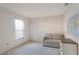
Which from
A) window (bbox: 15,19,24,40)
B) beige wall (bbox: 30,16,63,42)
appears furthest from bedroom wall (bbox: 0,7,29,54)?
beige wall (bbox: 30,16,63,42)

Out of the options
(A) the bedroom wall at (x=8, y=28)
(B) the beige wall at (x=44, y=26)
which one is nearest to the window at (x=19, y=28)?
(A) the bedroom wall at (x=8, y=28)

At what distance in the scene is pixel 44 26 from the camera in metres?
2.63

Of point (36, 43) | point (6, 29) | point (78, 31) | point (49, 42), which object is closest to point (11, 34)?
point (6, 29)

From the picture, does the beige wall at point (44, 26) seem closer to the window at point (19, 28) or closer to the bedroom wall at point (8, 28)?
the bedroom wall at point (8, 28)

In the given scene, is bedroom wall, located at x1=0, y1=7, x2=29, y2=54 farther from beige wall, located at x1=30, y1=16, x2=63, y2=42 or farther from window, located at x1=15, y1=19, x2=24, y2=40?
beige wall, located at x1=30, y1=16, x2=63, y2=42

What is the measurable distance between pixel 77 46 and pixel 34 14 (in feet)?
4.49

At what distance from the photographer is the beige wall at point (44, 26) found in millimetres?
2516

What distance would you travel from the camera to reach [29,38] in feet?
8.57

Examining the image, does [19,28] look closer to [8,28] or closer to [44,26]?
[8,28]

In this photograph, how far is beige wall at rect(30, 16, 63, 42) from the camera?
2.52 m

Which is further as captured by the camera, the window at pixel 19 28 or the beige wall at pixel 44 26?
the window at pixel 19 28

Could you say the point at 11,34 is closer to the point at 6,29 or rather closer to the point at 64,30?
the point at 6,29

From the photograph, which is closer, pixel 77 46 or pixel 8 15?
pixel 77 46

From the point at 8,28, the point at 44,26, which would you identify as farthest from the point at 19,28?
the point at 44,26
